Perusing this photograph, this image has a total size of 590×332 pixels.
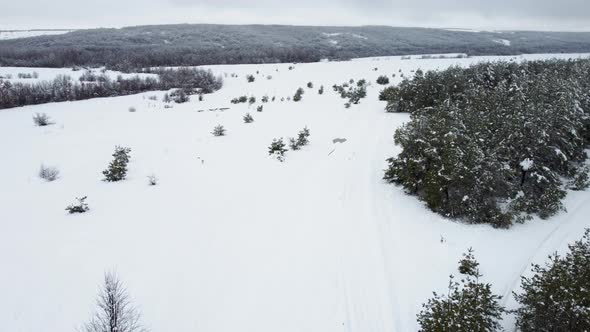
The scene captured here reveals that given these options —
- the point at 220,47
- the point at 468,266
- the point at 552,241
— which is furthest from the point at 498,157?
the point at 220,47

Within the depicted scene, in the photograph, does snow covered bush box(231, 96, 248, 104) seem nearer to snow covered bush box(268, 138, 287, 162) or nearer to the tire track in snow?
snow covered bush box(268, 138, 287, 162)

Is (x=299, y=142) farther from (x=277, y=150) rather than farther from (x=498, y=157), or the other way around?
(x=498, y=157)

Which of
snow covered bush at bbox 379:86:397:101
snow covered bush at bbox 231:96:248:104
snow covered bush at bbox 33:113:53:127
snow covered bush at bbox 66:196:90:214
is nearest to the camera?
snow covered bush at bbox 66:196:90:214

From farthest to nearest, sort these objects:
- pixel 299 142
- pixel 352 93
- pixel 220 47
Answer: pixel 220 47 < pixel 352 93 < pixel 299 142

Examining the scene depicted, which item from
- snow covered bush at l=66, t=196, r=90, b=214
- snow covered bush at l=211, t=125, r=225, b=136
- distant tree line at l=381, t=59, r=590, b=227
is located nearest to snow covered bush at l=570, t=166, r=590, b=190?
distant tree line at l=381, t=59, r=590, b=227

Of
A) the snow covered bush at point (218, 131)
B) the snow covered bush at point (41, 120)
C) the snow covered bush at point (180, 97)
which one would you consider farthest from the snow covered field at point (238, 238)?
the snow covered bush at point (180, 97)

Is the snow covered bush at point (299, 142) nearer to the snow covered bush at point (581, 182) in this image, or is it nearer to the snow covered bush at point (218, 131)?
the snow covered bush at point (218, 131)
